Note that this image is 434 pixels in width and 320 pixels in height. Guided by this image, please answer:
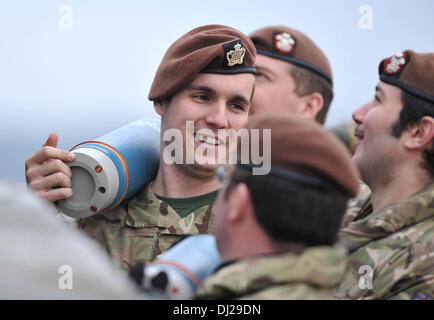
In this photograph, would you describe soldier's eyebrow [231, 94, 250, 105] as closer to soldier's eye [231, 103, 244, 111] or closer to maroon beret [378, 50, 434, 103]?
soldier's eye [231, 103, 244, 111]

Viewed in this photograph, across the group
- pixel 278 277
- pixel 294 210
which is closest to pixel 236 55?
pixel 294 210

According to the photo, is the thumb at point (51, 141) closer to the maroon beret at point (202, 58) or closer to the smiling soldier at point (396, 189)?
the maroon beret at point (202, 58)

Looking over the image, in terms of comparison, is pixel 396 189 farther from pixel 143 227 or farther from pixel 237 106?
pixel 143 227

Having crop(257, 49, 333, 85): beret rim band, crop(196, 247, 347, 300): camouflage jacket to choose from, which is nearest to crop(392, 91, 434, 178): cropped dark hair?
crop(257, 49, 333, 85): beret rim band

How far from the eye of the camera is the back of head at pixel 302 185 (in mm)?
2055

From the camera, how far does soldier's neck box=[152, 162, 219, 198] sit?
3734mm

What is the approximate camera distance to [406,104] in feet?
12.2

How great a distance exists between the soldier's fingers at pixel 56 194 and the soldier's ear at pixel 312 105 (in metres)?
1.71

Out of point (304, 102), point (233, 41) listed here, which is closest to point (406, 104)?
point (304, 102)

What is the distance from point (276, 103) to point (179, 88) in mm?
844

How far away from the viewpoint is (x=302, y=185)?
208 cm

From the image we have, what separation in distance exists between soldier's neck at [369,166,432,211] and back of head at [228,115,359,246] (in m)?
1.50

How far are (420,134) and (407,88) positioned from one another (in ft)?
0.97

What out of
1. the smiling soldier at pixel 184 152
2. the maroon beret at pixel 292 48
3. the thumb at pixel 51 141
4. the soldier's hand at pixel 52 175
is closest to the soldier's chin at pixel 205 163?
the smiling soldier at pixel 184 152
